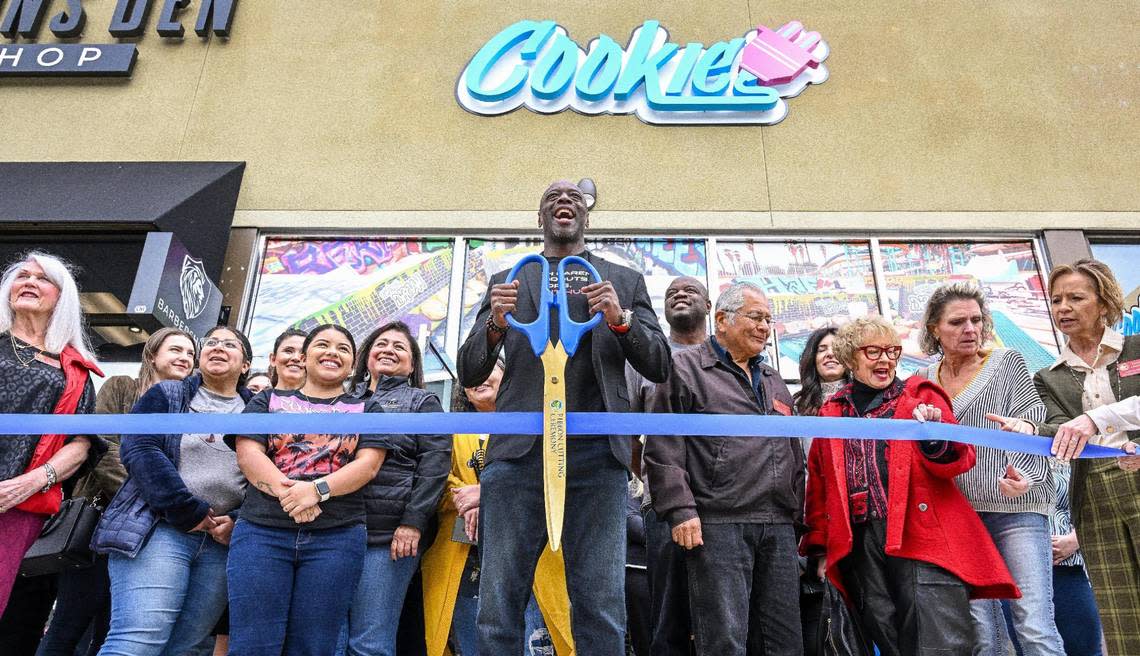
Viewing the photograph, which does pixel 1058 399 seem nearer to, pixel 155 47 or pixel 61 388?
pixel 61 388

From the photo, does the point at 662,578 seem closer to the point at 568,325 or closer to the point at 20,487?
the point at 568,325

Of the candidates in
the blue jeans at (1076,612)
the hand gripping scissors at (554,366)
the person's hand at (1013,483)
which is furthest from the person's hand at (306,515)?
the blue jeans at (1076,612)

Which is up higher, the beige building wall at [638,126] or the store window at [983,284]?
the beige building wall at [638,126]

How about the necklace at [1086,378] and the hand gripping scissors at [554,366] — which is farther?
the necklace at [1086,378]

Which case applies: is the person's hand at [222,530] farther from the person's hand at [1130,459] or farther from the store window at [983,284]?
the store window at [983,284]

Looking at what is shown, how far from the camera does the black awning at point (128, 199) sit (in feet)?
21.1

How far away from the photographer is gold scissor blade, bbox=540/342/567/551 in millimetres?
2398

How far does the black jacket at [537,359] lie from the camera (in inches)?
109

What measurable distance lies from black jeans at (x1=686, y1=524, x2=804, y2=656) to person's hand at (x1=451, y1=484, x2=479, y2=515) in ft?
2.98

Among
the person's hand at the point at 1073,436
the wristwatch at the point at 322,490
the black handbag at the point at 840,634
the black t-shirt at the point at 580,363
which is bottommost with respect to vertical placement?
the black handbag at the point at 840,634

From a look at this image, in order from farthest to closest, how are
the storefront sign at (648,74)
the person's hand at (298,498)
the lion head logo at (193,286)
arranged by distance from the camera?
the storefront sign at (648,74), the lion head logo at (193,286), the person's hand at (298,498)

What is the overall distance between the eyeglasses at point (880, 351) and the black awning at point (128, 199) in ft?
17.7

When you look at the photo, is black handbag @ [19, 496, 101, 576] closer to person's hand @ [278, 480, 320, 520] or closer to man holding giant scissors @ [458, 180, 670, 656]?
person's hand @ [278, 480, 320, 520]

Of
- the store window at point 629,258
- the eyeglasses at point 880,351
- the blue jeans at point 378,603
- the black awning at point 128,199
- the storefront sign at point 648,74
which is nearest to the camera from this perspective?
the blue jeans at point 378,603
